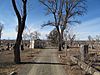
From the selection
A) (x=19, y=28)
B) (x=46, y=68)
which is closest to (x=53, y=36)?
(x=19, y=28)

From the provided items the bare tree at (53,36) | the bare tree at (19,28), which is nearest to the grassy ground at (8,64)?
the bare tree at (19,28)

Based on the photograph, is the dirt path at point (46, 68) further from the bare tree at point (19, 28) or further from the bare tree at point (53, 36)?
the bare tree at point (53, 36)

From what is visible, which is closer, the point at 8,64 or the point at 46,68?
the point at 46,68

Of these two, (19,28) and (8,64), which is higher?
(19,28)

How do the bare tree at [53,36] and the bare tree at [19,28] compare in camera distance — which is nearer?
the bare tree at [19,28]

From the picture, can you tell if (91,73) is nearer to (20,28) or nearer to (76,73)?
(76,73)

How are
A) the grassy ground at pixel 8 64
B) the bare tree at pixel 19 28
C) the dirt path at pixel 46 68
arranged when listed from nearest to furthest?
the dirt path at pixel 46 68 < the grassy ground at pixel 8 64 < the bare tree at pixel 19 28

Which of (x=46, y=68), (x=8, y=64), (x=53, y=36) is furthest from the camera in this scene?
(x=53, y=36)

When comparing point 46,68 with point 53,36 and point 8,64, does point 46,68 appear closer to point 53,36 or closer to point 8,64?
→ point 8,64

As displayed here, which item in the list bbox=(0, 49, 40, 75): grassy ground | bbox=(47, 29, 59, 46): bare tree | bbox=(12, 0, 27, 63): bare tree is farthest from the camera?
bbox=(47, 29, 59, 46): bare tree

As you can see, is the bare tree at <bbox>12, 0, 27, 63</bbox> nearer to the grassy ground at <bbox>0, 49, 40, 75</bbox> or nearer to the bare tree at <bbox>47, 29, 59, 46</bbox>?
the grassy ground at <bbox>0, 49, 40, 75</bbox>

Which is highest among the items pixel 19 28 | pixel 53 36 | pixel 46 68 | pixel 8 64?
pixel 53 36

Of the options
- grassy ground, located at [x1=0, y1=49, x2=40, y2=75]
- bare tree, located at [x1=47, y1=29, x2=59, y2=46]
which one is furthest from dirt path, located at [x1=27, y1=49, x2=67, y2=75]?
bare tree, located at [x1=47, y1=29, x2=59, y2=46]

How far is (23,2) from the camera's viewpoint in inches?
963
